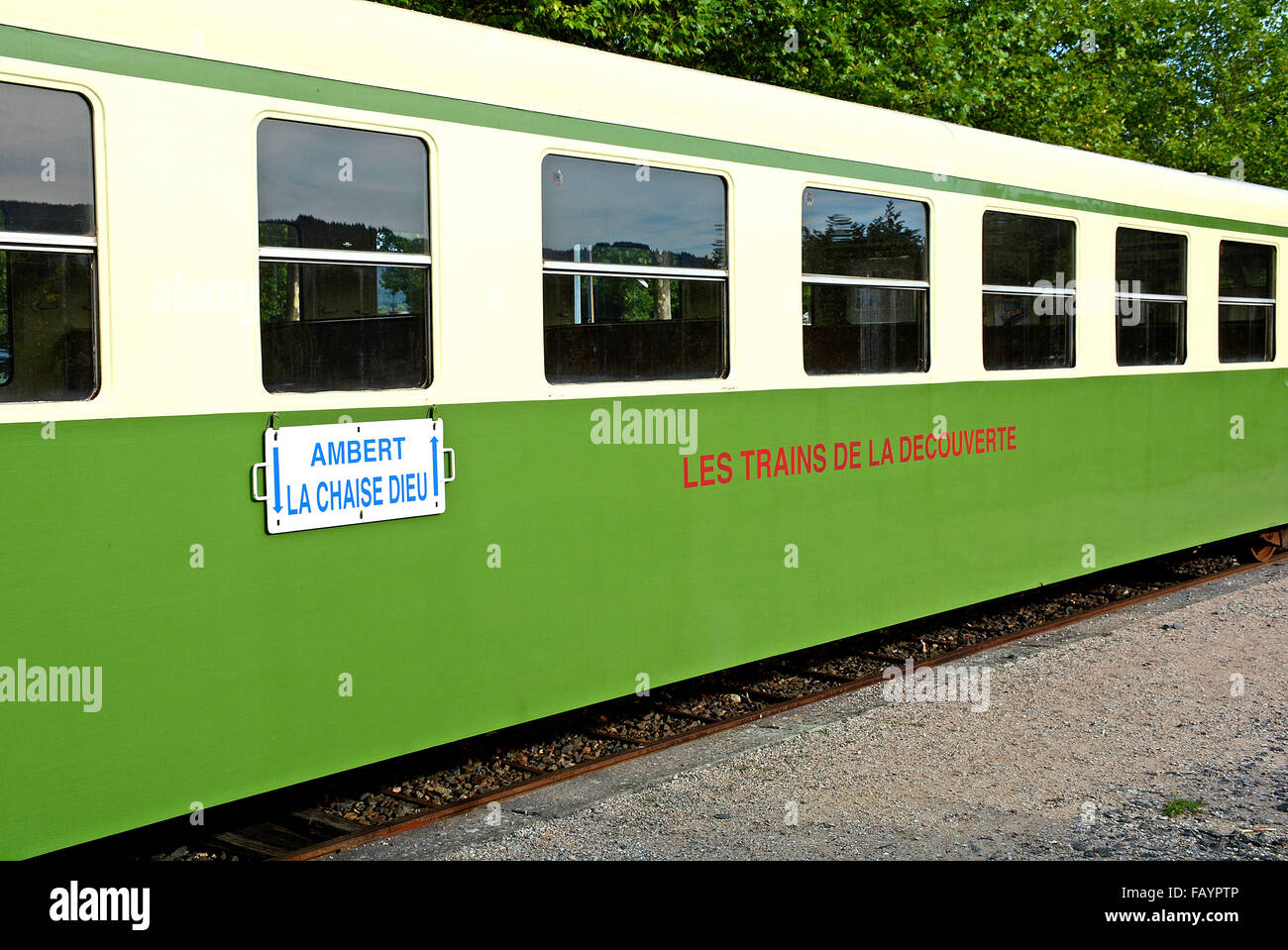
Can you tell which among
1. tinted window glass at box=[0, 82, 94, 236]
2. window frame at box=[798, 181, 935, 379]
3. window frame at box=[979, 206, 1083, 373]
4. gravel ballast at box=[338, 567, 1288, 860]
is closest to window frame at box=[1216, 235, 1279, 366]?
window frame at box=[979, 206, 1083, 373]

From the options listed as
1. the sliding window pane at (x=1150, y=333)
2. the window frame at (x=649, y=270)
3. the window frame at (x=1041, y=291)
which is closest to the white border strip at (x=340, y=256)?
the window frame at (x=649, y=270)

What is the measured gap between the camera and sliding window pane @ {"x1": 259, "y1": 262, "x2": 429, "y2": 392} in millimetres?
4227

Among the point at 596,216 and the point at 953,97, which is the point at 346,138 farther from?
the point at 953,97

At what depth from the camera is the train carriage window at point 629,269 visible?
200 inches

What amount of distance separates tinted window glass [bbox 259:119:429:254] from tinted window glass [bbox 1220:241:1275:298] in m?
7.11

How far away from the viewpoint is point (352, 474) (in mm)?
4402

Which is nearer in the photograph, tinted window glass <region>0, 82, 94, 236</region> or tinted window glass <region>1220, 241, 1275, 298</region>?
tinted window glass <region>0, 82, 94, 236</region>

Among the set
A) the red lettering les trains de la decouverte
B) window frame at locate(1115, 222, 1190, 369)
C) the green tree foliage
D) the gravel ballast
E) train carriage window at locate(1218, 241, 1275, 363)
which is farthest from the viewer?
the green tree foliage

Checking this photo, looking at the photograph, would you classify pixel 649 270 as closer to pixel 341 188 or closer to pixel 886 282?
pixel 341 188

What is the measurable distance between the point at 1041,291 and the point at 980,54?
382 inches

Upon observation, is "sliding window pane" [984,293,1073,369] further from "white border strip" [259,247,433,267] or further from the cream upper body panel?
"white border strip" [259,247,433,267]

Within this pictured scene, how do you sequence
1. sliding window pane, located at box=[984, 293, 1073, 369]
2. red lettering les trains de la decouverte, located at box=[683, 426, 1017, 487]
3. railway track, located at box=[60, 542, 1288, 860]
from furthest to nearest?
sliding window pane, located at box=[984, 293, 1073, 369], red lettering les trains de la decouverte, located at box=[683, 426, 1017, 487], railway track, located at box=[60, 542, 1288, 860]
